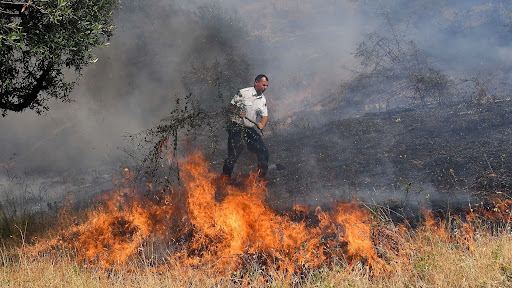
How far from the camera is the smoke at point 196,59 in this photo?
489 inches

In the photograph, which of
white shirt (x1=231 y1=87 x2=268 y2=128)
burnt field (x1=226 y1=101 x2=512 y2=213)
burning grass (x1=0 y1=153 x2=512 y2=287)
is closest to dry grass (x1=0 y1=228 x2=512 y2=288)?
burning grass (x1=0 y1=153 x2=512 y2=287)

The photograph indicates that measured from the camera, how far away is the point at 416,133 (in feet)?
30.5

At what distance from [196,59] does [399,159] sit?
8.72 meters

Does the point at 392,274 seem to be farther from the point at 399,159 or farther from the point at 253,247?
the point at 399,159

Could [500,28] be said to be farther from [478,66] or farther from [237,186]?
[237,186]

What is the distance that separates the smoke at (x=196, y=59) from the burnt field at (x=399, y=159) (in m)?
3.96

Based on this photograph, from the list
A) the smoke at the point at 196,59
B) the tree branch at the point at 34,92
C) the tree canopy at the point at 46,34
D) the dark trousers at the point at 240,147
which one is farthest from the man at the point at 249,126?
the smoke at the point at 196,59

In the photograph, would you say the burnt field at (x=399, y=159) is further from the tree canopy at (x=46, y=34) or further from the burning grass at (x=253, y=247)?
the tree canopy at (x=46, y=34)

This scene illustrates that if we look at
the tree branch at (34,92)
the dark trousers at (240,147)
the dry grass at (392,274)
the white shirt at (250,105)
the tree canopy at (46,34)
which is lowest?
the dry grass at (392,274)

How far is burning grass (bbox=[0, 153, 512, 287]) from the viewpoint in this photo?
3.61 m

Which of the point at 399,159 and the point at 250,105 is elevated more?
the point at 250,105

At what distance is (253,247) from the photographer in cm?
482

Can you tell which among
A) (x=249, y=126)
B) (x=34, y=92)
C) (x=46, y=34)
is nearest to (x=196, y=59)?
(x=249, y=126)

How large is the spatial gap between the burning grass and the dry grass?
13mm
